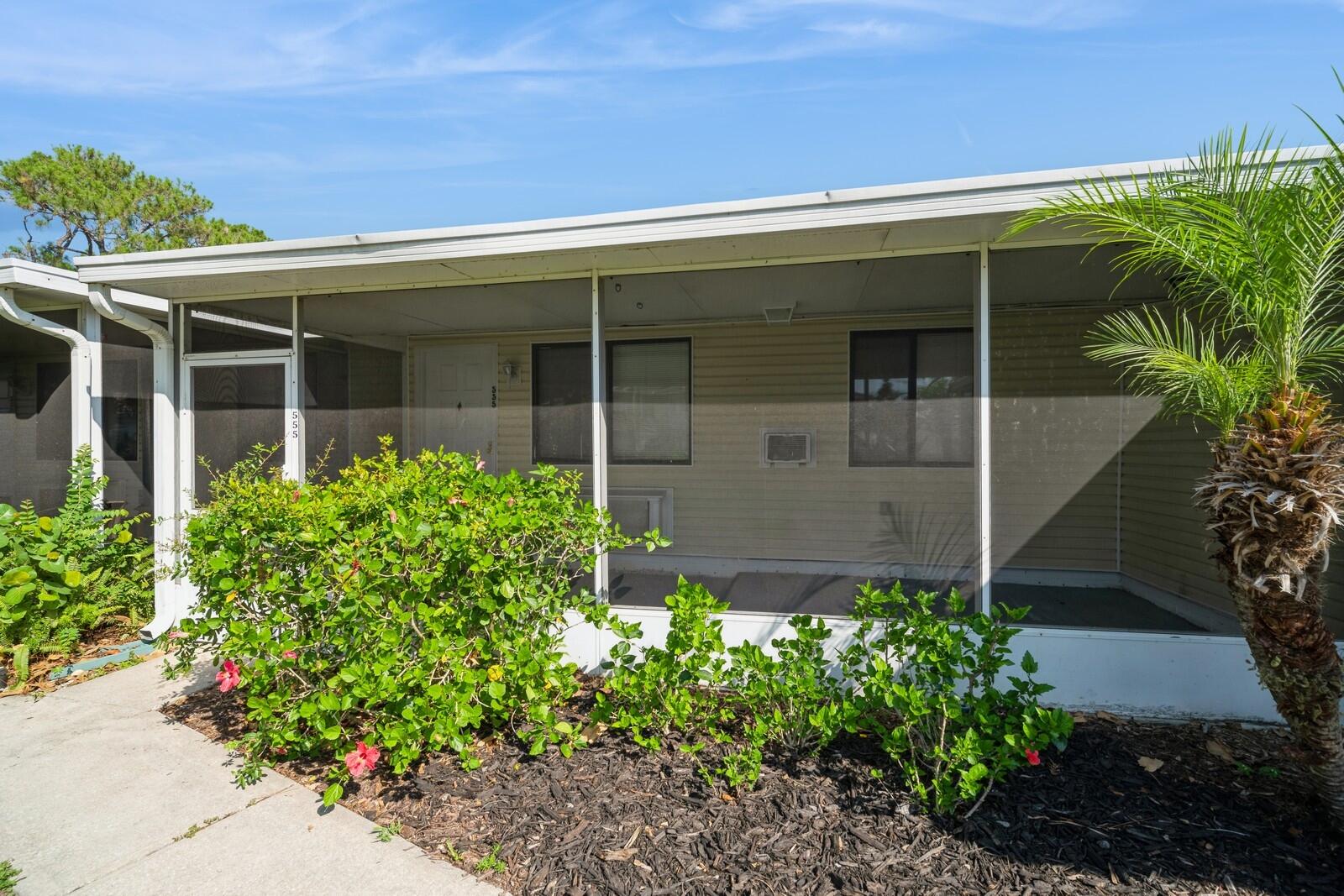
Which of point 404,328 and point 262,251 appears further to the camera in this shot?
point 404,328

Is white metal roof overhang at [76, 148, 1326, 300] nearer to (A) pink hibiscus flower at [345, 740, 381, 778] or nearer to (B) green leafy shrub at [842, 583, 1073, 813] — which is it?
(B) green leafy shrub at [842, 583, 1073, 813]

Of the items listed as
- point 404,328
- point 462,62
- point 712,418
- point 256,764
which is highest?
point 462,62

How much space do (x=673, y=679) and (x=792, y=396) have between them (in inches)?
66.1

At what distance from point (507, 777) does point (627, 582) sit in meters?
1.40

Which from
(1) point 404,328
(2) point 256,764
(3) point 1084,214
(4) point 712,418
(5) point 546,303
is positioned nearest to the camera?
(3) point 1084,214

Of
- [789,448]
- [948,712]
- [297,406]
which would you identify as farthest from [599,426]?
[948,712]

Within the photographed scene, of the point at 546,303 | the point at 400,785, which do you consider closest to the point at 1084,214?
the point at 546,303

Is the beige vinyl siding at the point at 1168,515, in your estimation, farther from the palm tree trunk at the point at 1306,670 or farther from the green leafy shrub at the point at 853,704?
the green leafy shrub at the point at 853,704

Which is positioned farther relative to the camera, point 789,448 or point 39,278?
point 39,278

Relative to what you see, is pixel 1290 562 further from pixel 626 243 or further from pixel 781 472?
pixel 626 243

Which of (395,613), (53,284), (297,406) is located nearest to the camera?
(395,613)

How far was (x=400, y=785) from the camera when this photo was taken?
2693 millimetres

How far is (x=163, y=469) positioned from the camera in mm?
4781

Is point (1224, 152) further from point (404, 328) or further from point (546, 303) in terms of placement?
point (404, 328)
